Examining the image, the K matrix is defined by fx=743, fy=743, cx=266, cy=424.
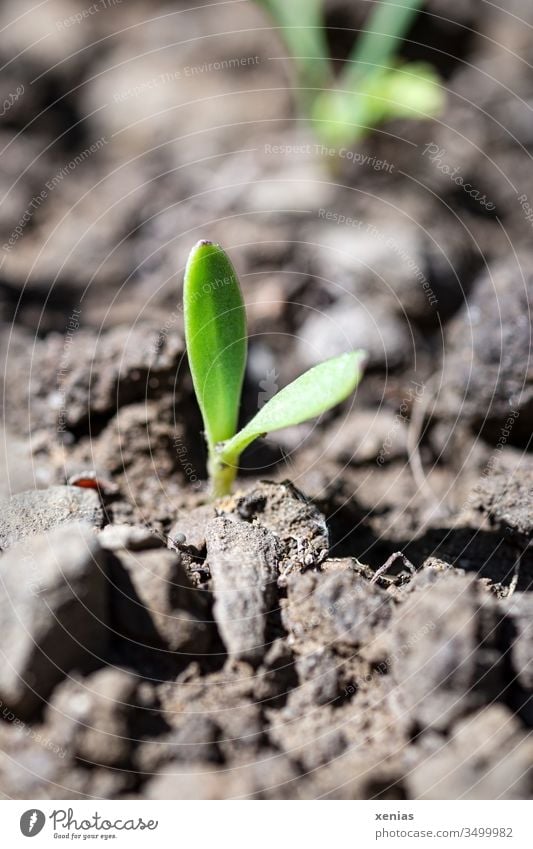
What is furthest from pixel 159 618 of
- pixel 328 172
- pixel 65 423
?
pixel 328 172

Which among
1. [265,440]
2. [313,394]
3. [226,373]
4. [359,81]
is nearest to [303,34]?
[359,81]

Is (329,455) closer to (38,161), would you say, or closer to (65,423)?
(65,423)

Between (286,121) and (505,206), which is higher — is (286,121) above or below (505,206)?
above

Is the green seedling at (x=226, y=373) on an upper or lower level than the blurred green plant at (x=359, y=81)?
lower

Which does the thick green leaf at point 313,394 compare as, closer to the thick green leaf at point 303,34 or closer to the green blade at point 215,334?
the green blade at point 215,334

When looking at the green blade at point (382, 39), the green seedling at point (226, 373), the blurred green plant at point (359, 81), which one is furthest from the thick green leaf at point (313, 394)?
the green blade at point (382, 39)

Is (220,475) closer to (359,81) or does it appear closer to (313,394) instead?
(313,394)

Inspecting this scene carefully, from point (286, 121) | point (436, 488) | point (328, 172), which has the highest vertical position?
point (286, 121)

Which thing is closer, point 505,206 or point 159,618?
point 159,618
